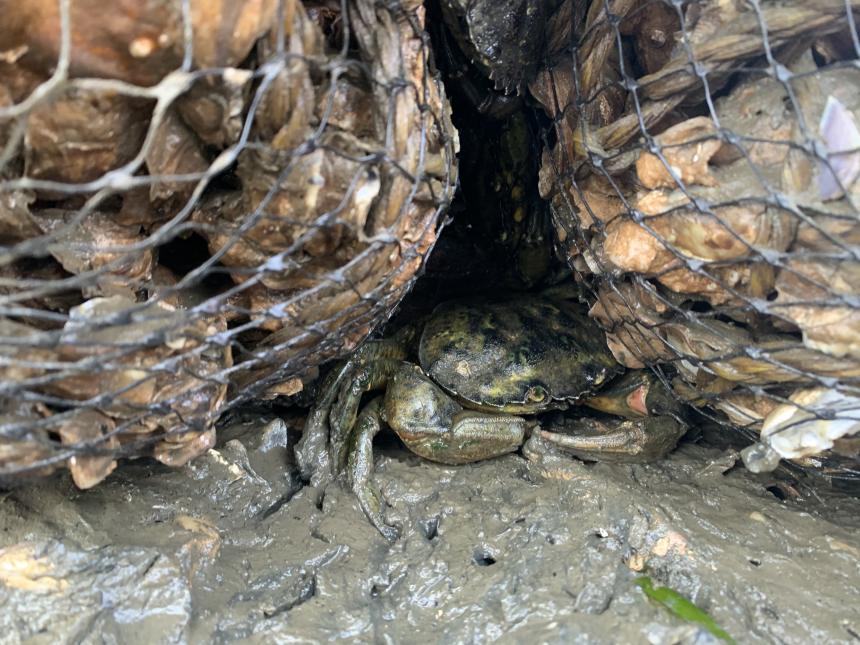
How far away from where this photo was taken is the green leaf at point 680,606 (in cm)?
169

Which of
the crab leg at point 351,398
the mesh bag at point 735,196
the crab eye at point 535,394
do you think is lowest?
the crab eye at point 535,394

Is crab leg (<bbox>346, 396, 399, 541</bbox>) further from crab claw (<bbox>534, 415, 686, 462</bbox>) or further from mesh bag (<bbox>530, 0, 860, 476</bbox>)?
mesh bag (<bbox>530, 0, 860, 476</bbox>)

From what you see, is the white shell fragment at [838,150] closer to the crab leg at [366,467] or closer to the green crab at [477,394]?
the green crab at [477,394]

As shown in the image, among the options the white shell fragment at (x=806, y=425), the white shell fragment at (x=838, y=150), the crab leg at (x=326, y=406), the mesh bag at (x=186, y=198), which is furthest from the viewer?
the crab leg at (x=326, y=406)

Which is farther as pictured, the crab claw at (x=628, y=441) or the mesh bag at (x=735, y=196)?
the crab claw at (x=628, y=441)

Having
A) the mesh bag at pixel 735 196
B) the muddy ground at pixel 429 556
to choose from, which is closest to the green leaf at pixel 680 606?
the muddy ground at pixel 429 556

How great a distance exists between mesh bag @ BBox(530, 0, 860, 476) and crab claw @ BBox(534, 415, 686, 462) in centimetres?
47

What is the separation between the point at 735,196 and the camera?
1646 millimetres

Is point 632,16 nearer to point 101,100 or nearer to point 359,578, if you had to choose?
point 101,100

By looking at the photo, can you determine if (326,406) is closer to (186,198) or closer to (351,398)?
(351,398)

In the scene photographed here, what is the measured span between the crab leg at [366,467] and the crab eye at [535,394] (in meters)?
0.65

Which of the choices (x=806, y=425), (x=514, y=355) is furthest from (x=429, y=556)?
(x=806, y=425)

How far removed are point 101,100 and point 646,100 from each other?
1479mm

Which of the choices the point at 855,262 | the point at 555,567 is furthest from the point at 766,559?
the point at 855,262
